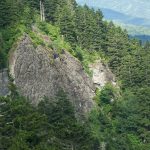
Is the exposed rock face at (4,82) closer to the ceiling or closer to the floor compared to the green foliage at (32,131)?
closer to the ceiling

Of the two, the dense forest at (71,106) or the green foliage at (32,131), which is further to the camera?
the dense forest at (71,106)

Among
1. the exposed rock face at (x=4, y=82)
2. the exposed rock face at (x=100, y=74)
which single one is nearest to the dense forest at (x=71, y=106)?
the exposed rock face at (x=4, y=82)

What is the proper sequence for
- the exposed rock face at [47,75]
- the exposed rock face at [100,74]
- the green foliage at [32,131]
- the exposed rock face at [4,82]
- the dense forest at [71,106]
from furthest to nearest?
the exposed rock face at [100,74]
the exposed rock face at [47,75]
the exposed rock face at [4,82]
the dense forest at [71,106]
the green foliage at [32,131]

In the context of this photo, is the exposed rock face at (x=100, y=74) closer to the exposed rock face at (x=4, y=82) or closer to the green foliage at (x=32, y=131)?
the exposed rock face at (x=4, y=82)

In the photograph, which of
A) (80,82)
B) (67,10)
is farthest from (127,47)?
(80,82)

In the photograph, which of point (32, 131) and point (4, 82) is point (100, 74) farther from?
point (32, 131)

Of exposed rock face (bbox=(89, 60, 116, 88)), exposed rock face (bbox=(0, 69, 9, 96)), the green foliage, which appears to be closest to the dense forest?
the green foliage

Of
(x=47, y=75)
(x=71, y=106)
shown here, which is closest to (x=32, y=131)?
(x=71, y=106)
